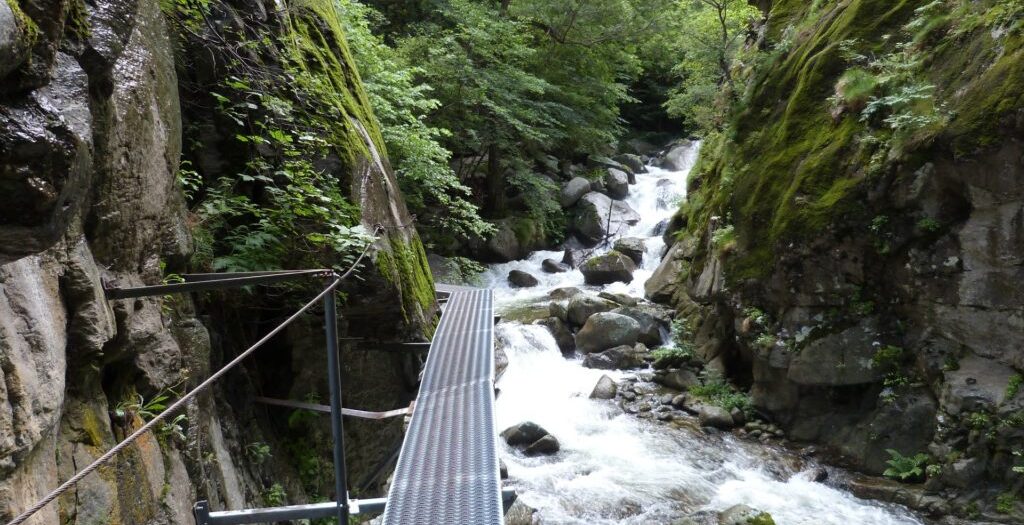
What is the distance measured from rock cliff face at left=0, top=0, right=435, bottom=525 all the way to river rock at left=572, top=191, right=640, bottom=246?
13.6 meters

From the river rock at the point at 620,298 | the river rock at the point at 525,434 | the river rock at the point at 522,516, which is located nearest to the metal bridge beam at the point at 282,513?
the river rock at the point at 522,516

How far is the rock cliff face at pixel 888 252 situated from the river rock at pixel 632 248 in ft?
17.2

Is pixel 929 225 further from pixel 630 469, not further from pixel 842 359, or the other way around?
pixel 630 469

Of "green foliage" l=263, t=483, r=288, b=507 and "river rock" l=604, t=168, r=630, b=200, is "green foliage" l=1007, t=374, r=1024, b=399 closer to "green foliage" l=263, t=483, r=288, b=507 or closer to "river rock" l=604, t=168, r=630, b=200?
"green foliage" l=263, t=483, r=288, b=507

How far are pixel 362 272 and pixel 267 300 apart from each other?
678 millimetres

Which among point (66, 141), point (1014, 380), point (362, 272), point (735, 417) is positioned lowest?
point (735, 417)

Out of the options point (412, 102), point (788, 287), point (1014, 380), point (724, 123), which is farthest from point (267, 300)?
point (724, 123)

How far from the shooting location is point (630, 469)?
23.5ft

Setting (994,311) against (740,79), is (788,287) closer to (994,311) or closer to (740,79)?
(994,311)

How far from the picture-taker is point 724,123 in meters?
11.1

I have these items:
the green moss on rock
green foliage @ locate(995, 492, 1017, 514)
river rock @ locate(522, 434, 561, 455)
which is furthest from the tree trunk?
green foliage @ locate(995, 492, 1017, 514)

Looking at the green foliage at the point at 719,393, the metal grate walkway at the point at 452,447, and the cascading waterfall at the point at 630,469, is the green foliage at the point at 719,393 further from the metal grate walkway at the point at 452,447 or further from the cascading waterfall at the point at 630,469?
the metal grate walkway at the point at 452,447

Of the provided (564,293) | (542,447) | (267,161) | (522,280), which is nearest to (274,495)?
(267,161)

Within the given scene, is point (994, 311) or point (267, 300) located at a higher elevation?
point (267, 300)
